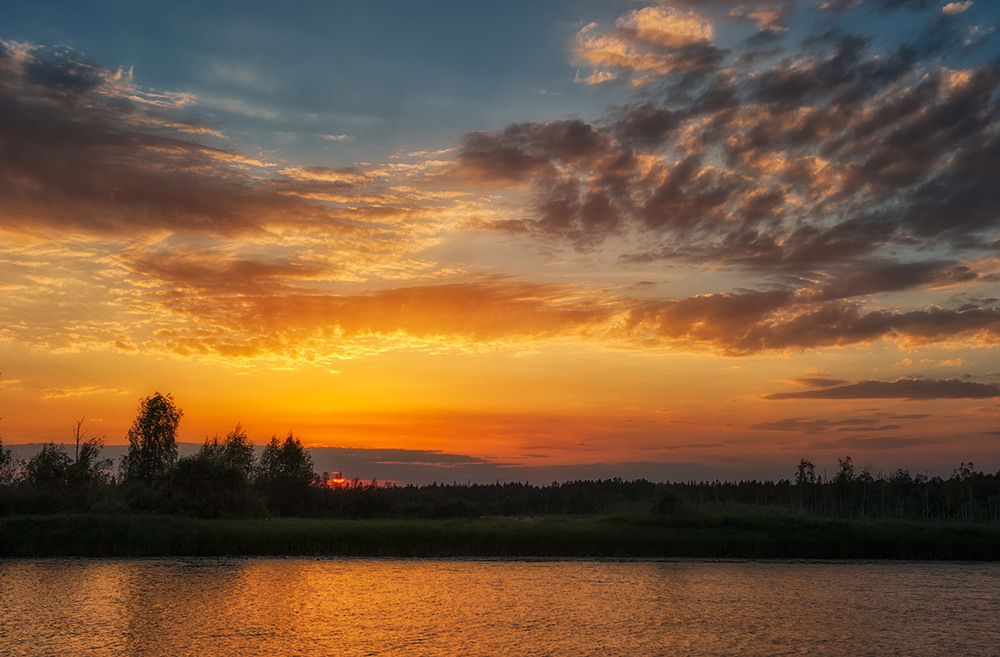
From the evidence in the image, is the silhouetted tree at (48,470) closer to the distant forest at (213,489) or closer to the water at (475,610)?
the distant forest at (213,489)

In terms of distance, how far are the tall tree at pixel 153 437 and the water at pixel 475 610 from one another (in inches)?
1731

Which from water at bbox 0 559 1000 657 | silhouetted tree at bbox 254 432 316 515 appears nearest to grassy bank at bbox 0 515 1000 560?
water at bbox 0 559 1000 657

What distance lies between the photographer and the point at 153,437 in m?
93.1

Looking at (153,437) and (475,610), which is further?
(153,437)

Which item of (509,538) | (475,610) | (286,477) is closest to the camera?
(475,610)

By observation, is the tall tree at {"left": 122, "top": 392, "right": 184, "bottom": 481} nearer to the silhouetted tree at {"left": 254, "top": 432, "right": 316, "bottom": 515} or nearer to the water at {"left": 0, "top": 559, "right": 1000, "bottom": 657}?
the silhouetted tree at {"left": 254, "top": 432, "right": 316, "bottom": 515}

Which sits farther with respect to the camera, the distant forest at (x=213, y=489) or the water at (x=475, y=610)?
the distant forest at (x=213, y=489)

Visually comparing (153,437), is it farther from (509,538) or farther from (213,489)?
(509,538)

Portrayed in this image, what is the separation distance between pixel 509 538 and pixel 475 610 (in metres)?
25.2

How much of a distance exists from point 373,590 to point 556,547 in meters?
22.6

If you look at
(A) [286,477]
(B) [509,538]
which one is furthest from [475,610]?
(A) [286,477]

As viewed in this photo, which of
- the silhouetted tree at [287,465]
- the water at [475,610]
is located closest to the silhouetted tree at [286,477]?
the silhouetted tree at [287,465]

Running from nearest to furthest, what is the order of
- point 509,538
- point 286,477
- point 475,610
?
1. point 475,610
2. point 509,538
3. point 286,477

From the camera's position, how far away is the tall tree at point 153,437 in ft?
301
